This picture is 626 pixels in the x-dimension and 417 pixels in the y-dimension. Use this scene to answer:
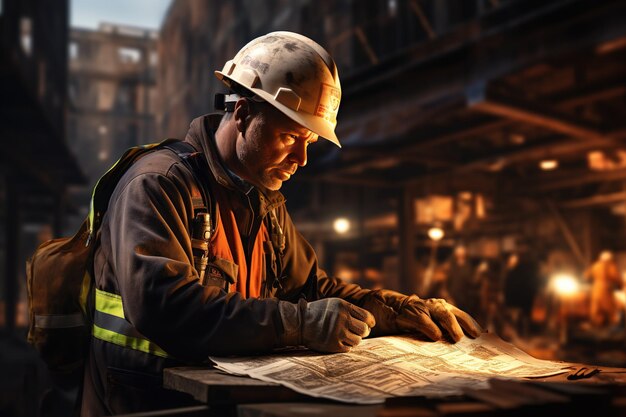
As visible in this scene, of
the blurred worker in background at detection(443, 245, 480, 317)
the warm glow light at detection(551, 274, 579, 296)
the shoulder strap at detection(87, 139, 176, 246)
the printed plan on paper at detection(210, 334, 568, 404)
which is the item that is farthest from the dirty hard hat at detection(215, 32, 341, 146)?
the blurred worker in background at detection(443, 245, 480, 317)

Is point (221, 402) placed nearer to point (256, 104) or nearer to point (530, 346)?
point (256, 104)

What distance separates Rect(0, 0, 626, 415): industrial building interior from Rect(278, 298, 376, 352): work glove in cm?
471

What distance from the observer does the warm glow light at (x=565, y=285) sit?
12109 millimetres

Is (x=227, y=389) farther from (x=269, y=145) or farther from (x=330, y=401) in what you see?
(x=269, y=145)

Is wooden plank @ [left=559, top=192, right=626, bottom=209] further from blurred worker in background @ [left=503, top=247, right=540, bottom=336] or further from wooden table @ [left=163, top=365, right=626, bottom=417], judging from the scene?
wooden table @ [left=163, top=365, right=626, bottom=417]

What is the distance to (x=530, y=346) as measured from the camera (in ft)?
39.4

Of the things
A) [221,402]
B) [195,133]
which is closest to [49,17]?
[195,133]

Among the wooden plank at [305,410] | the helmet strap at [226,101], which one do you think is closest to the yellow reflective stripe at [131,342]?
the wooden plank at [305,410]

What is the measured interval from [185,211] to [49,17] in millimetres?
18261

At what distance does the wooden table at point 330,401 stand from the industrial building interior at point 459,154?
200 inches

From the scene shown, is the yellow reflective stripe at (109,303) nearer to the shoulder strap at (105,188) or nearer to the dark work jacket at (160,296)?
the dark work jacket at (160,296)

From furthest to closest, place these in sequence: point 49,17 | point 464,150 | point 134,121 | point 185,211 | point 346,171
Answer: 1. point 134,121
2. point 49,17
3. point 346,171
4. point 464,150
5. point 185,211

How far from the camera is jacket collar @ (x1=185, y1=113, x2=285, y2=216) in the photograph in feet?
9.70

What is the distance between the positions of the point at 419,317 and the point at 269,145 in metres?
0.91
